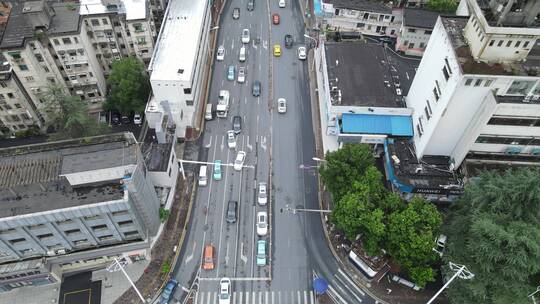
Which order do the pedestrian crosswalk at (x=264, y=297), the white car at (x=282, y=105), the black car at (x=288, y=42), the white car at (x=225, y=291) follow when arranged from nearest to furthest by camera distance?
1. the white car at (x=225, y=291)
2. the pedestrian crosswalk at (x=264, y=297)
3. the white car at (x=282, y=105)
4. the black car at (x=288, y=42)

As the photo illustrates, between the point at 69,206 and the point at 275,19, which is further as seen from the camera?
the point at 275,19

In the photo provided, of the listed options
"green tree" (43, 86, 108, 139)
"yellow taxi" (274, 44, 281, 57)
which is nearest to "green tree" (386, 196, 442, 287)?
→ "green tree" (43, 86, 108, 139)

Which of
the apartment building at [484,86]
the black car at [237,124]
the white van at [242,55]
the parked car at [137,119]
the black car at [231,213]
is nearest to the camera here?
the apartment building at [484,86]

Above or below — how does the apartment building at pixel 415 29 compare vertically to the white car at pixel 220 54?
above

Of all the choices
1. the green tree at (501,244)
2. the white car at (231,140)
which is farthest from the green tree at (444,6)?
the white car at (231,140)

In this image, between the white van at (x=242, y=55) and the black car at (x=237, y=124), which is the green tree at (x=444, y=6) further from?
the black car at (x=237, y=124)

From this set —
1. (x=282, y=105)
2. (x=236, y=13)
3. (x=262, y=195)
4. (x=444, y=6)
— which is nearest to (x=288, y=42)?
(x=236, y=13)

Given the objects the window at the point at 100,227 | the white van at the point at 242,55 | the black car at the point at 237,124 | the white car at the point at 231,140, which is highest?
the white van at the point at 242,55

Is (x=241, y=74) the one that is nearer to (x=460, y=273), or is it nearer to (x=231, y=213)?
(x=231, y=213)
